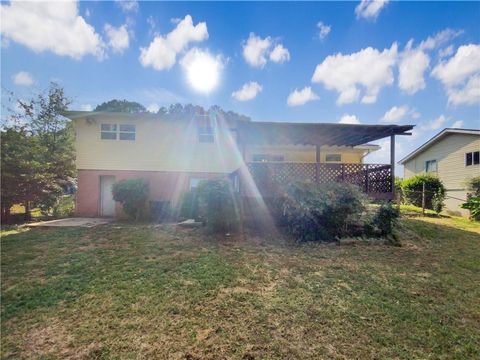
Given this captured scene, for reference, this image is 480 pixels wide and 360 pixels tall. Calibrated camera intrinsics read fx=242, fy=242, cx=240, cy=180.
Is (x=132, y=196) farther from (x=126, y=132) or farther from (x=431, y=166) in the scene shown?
(x=431, y=166)

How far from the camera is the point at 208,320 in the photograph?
326cm

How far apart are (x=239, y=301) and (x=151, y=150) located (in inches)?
405

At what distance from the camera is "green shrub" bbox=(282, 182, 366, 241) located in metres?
7.05

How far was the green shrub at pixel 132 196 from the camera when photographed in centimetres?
1029

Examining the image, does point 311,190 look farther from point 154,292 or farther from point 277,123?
point 154,292

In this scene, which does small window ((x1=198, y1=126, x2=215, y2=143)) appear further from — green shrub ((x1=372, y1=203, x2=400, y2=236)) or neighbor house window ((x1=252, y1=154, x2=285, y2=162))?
green shrub ((x1=372, y1=203, x2=400, y2=236))

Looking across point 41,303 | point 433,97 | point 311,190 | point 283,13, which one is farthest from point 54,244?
point 433,97

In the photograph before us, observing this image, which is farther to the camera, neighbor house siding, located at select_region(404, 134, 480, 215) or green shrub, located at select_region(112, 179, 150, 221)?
neighbor house siding, located at select_region(404, 134, 480, 215)

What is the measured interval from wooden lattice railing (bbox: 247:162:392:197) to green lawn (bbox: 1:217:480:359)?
327cm

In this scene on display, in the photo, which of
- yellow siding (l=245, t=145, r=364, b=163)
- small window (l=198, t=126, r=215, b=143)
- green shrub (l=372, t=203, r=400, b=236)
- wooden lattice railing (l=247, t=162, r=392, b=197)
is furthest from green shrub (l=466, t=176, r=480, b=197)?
small window (l=198, t=126, r=215, b=143)

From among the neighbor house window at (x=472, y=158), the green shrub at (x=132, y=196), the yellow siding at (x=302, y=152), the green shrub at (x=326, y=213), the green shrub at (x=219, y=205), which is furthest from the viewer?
the yellow siding at (x=302, y=152)

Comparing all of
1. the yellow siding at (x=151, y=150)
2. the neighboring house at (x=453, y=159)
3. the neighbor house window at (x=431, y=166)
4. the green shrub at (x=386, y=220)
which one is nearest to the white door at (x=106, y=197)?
the yellow siding at (x=151, y=150)

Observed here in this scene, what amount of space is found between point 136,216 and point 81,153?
4827 millimetres

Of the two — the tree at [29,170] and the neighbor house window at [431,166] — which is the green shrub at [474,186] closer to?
the neighbor house window at [431,166]
